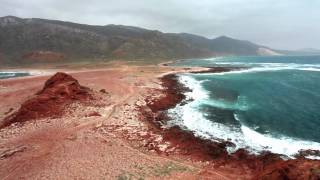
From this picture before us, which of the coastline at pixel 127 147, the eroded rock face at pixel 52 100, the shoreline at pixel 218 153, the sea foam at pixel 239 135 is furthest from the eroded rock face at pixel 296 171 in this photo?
the eroded rock face at pixel 52 100

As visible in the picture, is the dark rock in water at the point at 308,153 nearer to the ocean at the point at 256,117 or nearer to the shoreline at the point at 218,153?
the shoreline at the point at 218,153

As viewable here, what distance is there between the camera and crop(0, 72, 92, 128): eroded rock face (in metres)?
34.2

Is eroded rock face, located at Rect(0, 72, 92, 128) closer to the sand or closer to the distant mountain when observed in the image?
the sand

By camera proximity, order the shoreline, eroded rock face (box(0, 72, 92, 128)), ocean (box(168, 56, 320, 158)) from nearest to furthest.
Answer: the shoreline
ocean (box(168, 56, 320, 158))
eroded rock face (box(0, 72, 92, 128))

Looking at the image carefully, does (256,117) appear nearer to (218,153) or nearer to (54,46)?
(218,153)

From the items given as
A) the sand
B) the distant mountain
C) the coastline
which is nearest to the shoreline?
the coastline

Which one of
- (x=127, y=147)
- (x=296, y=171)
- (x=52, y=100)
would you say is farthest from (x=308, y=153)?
(x=52, y=100)

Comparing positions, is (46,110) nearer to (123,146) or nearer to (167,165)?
(123,146)

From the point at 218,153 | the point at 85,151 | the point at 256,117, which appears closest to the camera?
the point at 85,151

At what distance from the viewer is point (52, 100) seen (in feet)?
125

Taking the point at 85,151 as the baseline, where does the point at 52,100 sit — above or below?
above

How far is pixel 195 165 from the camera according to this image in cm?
2362

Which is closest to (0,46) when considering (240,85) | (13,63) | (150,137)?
(13,63)

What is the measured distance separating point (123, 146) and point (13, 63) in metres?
132
